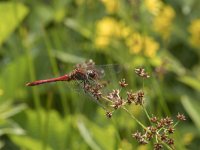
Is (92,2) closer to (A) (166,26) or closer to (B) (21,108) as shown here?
(A) (166,26)

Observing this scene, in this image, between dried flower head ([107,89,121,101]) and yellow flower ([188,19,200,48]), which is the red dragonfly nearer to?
dried flower head ([107,89,121,101])

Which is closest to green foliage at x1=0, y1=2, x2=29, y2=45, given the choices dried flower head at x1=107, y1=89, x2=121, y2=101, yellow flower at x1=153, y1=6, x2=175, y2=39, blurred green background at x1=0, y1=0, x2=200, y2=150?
blurred green background at x1=0, y1=0, x2=200, y2=150

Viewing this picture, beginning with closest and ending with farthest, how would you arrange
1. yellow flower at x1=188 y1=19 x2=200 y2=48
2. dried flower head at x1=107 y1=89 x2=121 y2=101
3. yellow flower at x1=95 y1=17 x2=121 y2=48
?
dried flower head at x1=107 y1=89 x2=121 y2=101, yellow flower at x1=95 y1=17 x2=121 y2=48, yellow flower at x1=188 y1=19 x2=200 y2=48

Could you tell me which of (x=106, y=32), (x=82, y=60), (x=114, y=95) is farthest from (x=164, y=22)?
(x=114, y=95)

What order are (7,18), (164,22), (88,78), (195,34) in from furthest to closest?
(195,34), (164,22), (7,18), (88,78)

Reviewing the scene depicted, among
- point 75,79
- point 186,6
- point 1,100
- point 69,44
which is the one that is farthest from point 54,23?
point 75,79

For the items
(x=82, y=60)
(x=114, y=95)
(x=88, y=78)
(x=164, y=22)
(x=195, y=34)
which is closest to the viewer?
(x=114, y=95)

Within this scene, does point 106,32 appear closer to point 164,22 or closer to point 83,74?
point 164,22

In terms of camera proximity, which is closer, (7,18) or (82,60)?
(7,18)

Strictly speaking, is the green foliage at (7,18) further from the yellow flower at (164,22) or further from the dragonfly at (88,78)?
the dragonfly at (88,78)
